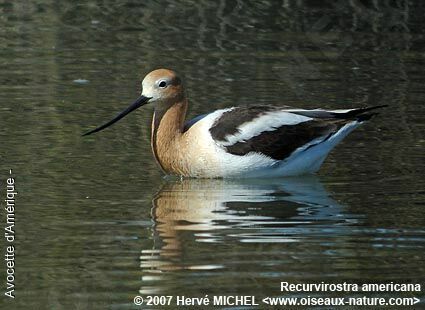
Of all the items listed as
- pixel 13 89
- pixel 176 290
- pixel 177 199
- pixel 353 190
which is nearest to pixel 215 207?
pixel 177 199

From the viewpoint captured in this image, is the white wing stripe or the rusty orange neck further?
the rusty orange neck

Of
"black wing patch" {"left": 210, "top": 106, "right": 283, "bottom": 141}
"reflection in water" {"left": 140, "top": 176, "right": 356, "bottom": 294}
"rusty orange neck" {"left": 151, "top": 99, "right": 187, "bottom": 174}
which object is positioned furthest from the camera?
"rusty orange neck" {"left": 151, "top": 99, "right": 187, "bottom": 174}

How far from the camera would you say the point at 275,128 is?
10.3 meters

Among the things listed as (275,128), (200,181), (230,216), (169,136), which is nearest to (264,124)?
(275,128)

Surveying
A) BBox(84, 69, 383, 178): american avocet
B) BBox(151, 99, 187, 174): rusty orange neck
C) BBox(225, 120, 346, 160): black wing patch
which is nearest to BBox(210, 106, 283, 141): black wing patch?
BBox(84, 69, 383, 178): american avocet

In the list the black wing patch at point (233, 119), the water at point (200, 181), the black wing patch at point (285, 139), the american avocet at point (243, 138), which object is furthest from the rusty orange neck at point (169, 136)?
the black wing patch at point (285, 139)

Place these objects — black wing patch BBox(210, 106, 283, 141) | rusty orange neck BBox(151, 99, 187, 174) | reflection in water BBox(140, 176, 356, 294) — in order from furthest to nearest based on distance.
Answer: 1. rusty orange neck BBox(151, 99, 187, 174)
2. black wing patch BBox(210, 106, 283, 141)
3. reflection in water BBox(140, 176, 356, 294)

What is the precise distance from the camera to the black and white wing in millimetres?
10188

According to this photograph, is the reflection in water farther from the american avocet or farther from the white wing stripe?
the white wing stripe

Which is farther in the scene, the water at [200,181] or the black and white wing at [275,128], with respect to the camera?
the black and white wing at [275,128]

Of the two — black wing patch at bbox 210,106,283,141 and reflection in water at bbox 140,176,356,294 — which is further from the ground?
black wing patch at bbox 210,106,283,141

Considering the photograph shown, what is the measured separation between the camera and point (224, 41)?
15.1 m

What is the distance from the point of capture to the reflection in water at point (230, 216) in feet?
26.9

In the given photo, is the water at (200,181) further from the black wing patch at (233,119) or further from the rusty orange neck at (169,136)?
the black wing patch at (233,119)
